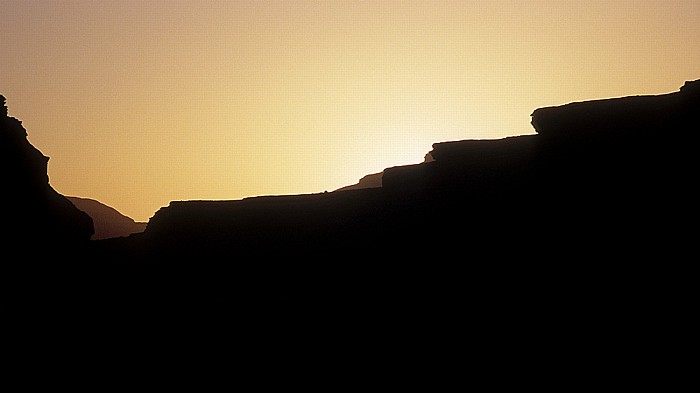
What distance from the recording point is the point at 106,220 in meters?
125

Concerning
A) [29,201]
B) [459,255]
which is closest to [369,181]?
[29,201]

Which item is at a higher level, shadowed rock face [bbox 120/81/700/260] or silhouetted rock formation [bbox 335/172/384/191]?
silhouetted rock formation [bbox 335/172/384/191]

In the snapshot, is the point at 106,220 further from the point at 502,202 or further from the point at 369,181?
the point at 502,202

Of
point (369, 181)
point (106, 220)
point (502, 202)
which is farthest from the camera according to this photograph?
point (106, 220)

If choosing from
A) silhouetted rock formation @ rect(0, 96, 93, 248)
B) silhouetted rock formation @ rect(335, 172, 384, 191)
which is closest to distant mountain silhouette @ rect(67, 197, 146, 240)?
silhouetted rock formation @ rect(335, 172, 384, 191)

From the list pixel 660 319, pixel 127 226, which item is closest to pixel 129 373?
pixel 660 319

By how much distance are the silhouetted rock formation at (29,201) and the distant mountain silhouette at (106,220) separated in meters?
73.8

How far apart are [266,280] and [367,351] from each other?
5.07 m

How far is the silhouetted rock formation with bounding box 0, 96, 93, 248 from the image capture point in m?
32.4

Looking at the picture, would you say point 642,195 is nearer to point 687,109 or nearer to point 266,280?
point 687,109

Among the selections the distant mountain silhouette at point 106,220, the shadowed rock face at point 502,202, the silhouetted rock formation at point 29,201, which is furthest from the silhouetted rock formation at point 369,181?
the shadowed rock face at point 502,202

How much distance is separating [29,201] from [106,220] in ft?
312

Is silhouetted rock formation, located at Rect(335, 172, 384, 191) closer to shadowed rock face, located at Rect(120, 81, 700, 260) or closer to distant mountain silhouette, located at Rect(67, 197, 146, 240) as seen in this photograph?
distant mountain silhouette, located at Rect(67, 197, 146, 240)

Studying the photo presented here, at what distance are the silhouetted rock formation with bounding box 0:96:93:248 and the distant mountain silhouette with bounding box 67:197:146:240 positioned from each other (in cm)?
7379
